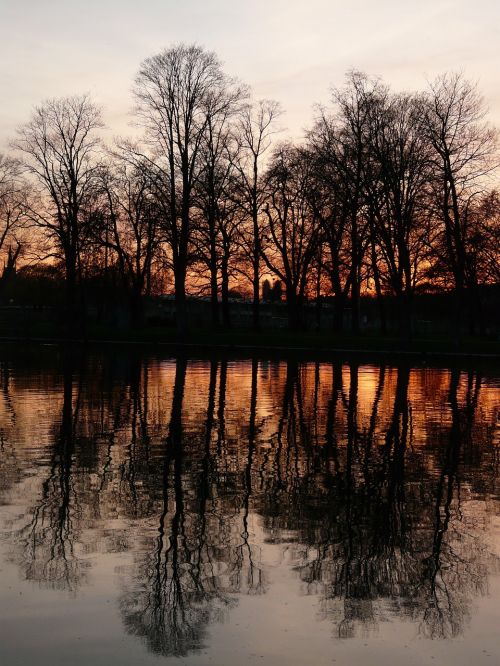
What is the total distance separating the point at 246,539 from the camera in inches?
334

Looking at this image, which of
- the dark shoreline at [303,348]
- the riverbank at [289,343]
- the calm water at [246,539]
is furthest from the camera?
the riverbank at [289,343]

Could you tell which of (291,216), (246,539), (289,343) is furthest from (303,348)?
(246,539)

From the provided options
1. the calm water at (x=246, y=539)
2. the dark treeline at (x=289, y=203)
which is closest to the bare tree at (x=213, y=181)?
the dark treeline at (x=289, y=203)

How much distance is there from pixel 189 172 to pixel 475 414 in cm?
4236

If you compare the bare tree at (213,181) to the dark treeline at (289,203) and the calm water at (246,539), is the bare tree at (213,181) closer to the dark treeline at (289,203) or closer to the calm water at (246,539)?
the dark treeline at (289,203)

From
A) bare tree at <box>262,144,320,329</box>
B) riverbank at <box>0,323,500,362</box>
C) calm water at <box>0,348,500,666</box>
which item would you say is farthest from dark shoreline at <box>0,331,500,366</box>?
calm water at <box>0,348,500,666</box>

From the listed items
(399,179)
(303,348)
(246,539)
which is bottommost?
(246,539)

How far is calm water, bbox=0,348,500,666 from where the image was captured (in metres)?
6.04

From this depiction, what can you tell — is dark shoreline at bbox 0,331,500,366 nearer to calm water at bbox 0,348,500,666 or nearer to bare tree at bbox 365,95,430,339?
bare tree at bbox 365,95,430,339

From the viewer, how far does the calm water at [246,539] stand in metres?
6.04

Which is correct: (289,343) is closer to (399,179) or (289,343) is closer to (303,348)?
(303,348)

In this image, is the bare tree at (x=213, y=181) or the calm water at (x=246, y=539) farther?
the bare tree at (x=213, y=181)

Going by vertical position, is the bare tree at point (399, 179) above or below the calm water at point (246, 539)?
above

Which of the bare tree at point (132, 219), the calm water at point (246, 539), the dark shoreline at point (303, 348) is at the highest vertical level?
the bare tree at point (132, 219)
